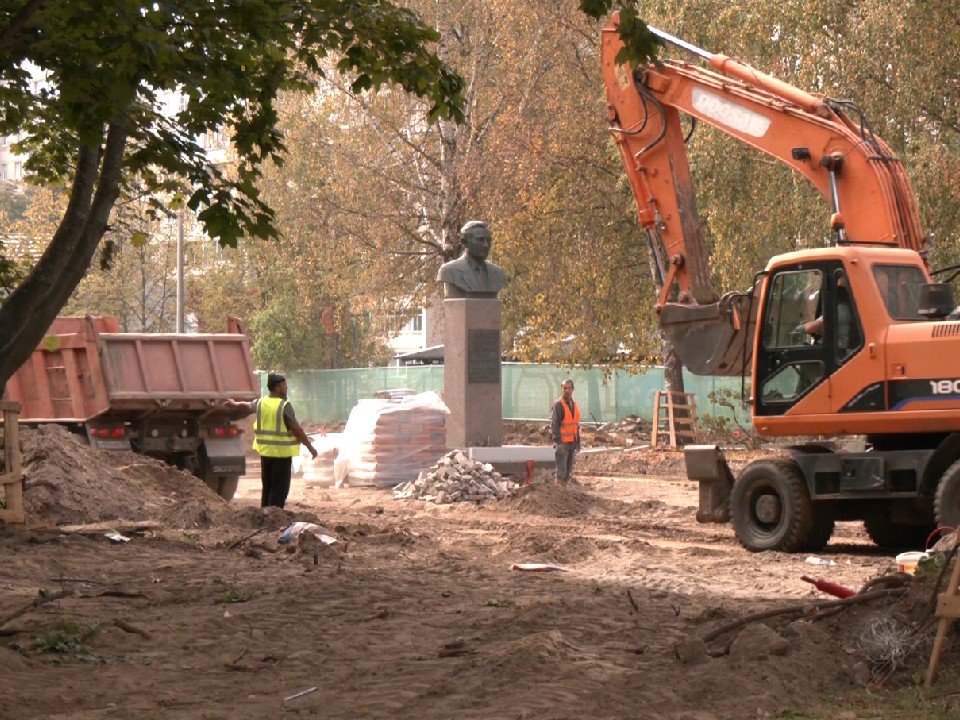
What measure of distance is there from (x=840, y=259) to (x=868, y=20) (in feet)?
32.5

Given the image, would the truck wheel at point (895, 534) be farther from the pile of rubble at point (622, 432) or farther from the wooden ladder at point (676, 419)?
the pile of rubble at point (622, 432)

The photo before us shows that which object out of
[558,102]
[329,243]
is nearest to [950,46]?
[558,102]

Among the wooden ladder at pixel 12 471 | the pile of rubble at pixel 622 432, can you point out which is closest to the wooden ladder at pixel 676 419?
the pile of rubble at pixel 622 432

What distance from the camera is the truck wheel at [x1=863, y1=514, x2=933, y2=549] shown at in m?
15.1

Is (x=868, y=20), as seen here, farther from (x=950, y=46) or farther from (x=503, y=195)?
(x=503, y=195)

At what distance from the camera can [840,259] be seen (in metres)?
13.9

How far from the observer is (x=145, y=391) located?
62.4 feet

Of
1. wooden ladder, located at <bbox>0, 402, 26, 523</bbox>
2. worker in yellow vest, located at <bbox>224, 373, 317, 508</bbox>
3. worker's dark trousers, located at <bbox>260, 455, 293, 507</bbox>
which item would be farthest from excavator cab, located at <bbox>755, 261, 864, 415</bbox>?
wooden ladder, located at <bbox>0, 402, 26, 523</bbox>

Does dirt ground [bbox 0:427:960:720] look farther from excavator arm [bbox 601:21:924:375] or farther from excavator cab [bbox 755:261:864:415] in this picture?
excavator arm [bbox 601:21:924:375]

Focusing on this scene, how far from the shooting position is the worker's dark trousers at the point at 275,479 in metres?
17.2

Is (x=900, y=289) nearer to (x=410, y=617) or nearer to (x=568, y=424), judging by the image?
(x=410, y=617)

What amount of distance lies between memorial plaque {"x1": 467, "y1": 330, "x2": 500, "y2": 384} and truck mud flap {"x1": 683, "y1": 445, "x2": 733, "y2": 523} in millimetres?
8224

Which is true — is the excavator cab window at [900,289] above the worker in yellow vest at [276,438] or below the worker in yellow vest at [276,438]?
above

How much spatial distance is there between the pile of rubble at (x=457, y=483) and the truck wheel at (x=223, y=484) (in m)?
2.48
